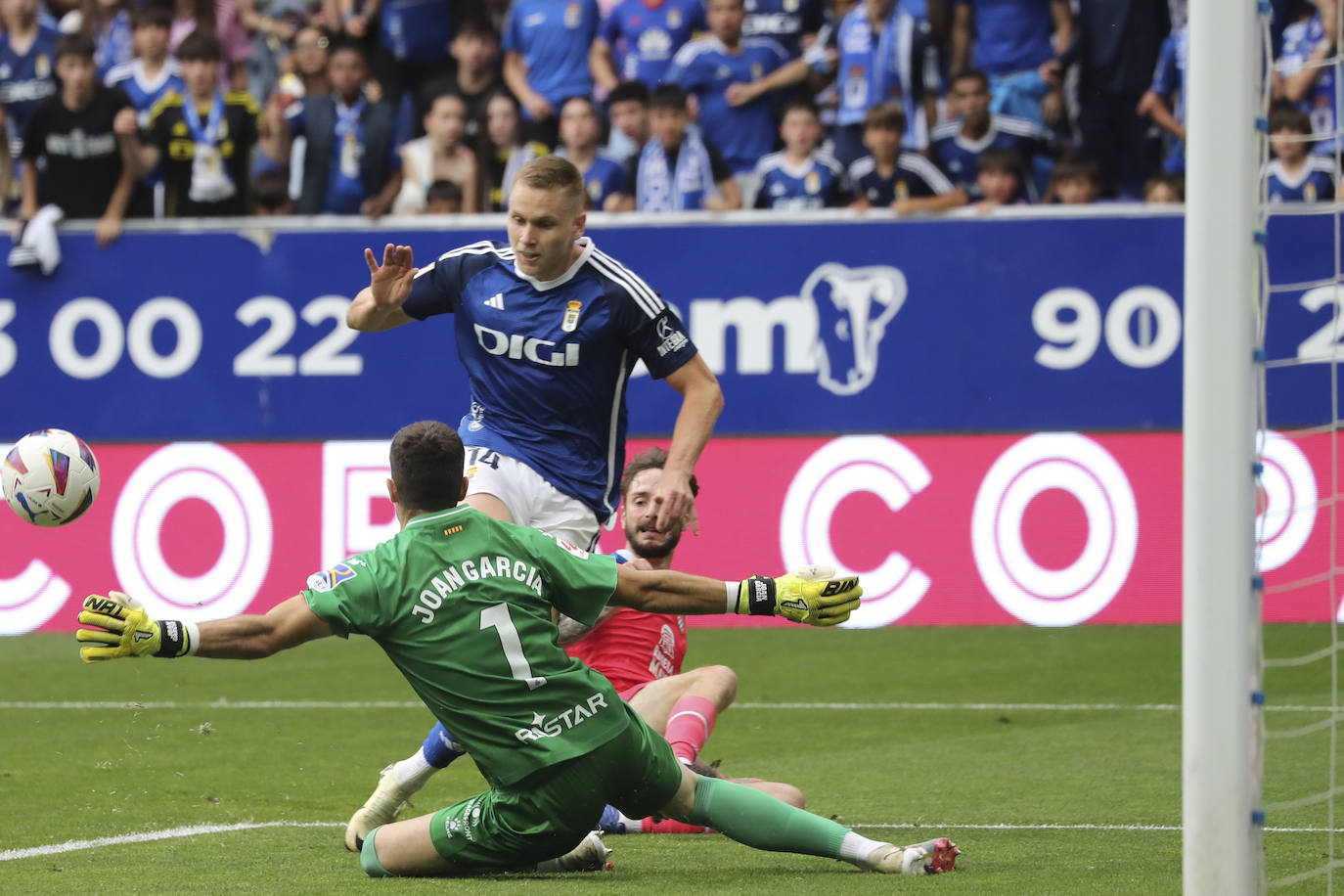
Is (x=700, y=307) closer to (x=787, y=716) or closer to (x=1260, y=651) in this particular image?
(x=787, y=716)

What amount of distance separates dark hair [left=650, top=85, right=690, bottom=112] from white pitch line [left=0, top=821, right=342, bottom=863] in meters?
7.46

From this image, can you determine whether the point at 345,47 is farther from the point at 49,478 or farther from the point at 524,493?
the point at 524,493

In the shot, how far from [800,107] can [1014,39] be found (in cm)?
182

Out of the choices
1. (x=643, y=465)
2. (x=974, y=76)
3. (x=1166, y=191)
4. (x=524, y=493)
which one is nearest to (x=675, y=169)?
(x=974, y=76)

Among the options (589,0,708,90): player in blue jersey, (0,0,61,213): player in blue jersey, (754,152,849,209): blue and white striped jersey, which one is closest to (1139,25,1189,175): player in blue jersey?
(754,152,849,209): blue and white striped jersey

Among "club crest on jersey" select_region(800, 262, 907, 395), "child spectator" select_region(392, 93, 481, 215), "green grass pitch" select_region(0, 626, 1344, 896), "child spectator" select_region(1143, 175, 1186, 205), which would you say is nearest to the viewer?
"green grass pitch" select_region(0, 626, 1344, 896)

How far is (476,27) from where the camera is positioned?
14.1m

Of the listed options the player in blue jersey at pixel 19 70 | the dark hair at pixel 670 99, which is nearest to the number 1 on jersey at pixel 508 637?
the dark hair at pixel 670 99

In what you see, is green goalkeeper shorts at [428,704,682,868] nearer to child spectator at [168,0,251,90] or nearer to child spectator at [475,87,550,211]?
child spectator at [475,87,550,211]

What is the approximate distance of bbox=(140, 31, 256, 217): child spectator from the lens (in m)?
13.4

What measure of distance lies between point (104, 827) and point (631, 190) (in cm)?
765

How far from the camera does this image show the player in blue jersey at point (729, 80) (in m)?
13.7

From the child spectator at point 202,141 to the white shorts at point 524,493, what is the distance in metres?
7.47

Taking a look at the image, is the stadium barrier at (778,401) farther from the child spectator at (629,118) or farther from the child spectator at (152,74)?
the child spectator at (152,74)
